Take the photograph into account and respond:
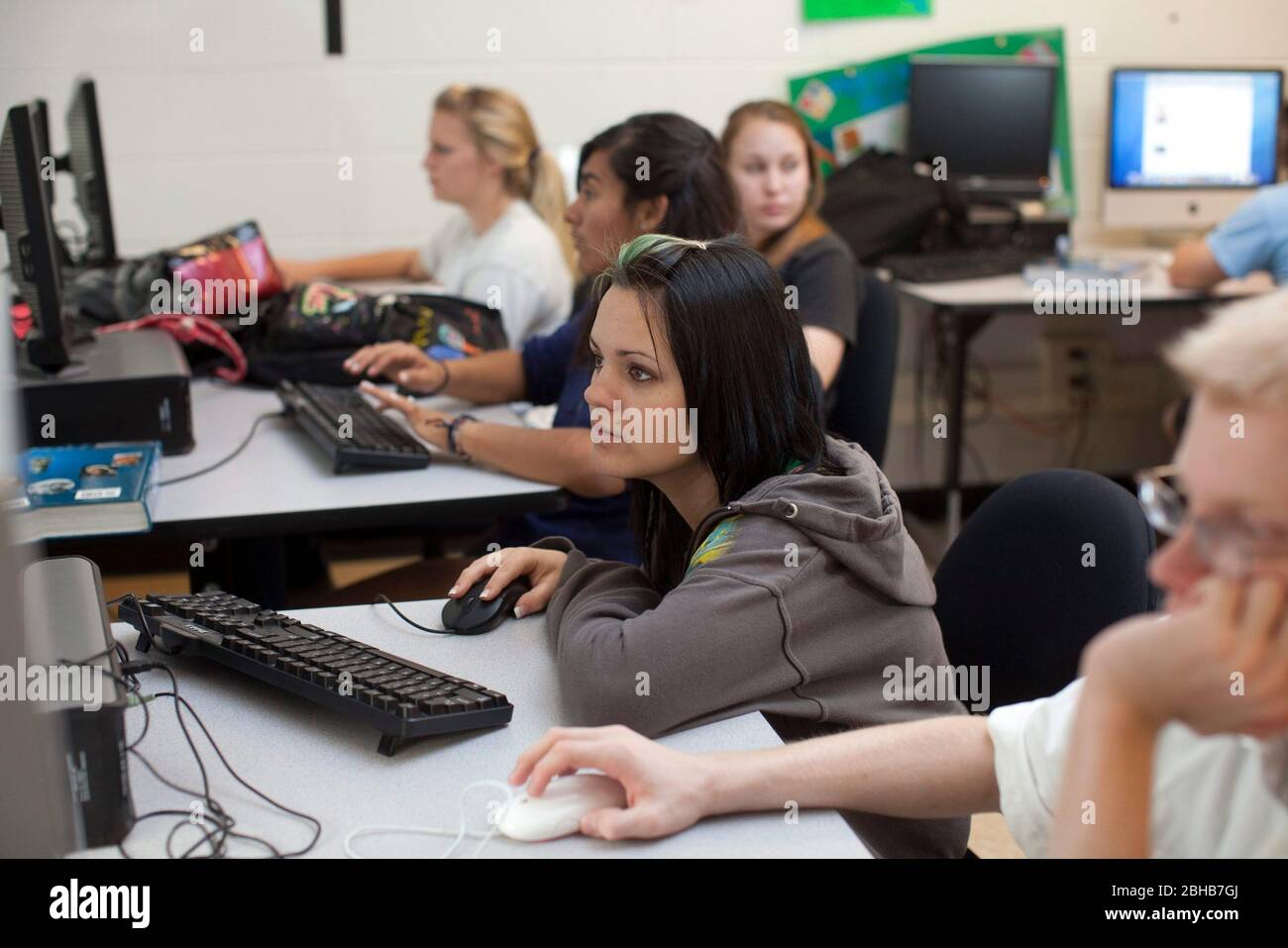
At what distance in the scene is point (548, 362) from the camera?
2543mm

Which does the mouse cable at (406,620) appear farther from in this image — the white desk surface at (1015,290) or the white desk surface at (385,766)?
the white desk surface at (1015,290)

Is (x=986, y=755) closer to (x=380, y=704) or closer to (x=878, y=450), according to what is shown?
(x=380, y=704)

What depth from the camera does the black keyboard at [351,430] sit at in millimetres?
2051

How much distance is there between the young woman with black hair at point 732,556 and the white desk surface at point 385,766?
6 centimetres

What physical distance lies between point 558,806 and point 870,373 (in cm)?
172

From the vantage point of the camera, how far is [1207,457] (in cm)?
65

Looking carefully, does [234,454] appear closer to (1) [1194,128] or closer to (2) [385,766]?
(2) [385,766]

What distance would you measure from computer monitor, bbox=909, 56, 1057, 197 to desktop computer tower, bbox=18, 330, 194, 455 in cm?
258

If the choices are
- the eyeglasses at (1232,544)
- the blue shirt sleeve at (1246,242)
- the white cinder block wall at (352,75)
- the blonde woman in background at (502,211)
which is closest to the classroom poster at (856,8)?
the white cinder block wall at (352,75)

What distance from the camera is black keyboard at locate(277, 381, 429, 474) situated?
6.73 feet

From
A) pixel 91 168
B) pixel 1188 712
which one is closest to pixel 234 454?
pixel 91 168

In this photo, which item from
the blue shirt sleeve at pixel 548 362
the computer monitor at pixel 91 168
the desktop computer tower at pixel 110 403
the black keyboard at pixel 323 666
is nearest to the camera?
the black keyboard at pixel 323 666
